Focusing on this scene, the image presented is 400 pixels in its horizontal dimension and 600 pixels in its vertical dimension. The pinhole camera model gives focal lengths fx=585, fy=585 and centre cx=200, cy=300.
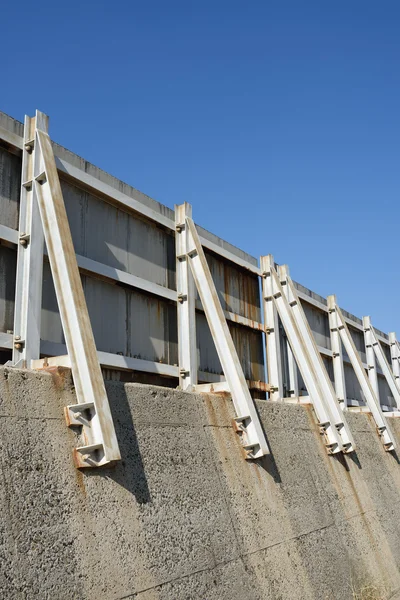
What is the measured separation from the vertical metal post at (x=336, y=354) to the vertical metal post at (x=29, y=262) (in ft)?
28.2

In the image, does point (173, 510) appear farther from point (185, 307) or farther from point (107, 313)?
point (185, 307)

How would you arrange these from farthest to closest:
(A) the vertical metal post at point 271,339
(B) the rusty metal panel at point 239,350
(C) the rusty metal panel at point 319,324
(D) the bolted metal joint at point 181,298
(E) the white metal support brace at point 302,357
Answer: (C) the rusty metal panel at point 319,324 < (A) the vertical metal post at point 271,339 < (E) the white metal support brace at point 302,357 < (B) the rusty metal panel at point 239,350 < (D) the bolted metal joint at point 181,298

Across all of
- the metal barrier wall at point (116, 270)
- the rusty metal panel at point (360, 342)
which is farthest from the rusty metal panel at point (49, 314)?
the rusty metal panel at point (360, 342)

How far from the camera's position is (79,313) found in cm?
454

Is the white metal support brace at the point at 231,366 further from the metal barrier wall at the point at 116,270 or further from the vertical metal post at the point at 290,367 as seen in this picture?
the vertical metal post at the point at 290,367

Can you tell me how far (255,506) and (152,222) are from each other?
3444mm

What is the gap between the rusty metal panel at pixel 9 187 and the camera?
5152 millimetres

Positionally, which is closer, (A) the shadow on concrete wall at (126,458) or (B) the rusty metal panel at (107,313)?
(A) the shadow on concrete wall at (126,458)

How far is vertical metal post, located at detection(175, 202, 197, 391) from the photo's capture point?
22.2ft

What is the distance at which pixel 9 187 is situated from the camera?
525cm

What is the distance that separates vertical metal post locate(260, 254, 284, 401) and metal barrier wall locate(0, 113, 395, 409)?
3.36ft

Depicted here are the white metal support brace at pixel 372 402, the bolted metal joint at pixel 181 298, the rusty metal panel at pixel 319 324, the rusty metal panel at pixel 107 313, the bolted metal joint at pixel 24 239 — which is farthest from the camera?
the rusty metal panel at pixel 319 324

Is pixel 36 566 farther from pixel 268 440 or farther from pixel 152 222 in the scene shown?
pixel 152 222

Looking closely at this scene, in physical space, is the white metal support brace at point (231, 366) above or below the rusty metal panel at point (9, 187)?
below
